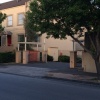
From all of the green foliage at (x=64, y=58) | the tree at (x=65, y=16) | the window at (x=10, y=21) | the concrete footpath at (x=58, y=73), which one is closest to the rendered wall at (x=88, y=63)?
the concrete footpath at (x=58, y=73)

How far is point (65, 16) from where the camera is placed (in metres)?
16.8

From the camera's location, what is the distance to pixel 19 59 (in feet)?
108

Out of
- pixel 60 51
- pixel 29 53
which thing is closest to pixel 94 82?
pixel 29 53

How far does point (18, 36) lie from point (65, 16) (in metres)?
25.5

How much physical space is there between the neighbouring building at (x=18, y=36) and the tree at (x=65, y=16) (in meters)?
20.2

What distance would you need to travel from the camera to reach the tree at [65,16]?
53.2 feet

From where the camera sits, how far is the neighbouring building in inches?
1567

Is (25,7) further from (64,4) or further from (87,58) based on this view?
(64,4)

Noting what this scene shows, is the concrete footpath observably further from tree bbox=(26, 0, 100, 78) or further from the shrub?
the shrub

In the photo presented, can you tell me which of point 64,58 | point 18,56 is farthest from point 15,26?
point 18,56

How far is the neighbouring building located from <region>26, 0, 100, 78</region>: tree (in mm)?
20177

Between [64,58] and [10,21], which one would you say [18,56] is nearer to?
[64,58]

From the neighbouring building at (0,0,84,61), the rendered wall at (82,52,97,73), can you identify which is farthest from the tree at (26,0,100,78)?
the neighbouring building at (0,0,84,61)

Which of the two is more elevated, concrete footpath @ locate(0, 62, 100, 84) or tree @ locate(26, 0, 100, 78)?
tree @ locate(26, 0, 100, 78)
